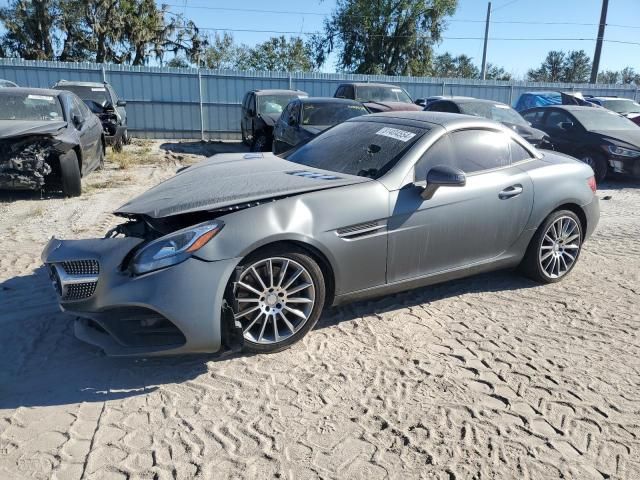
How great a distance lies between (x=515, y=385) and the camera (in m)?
3.11

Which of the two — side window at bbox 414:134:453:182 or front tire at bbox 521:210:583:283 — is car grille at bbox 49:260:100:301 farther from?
front tire at bbox 521:210:583:283

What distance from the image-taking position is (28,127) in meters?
7.09

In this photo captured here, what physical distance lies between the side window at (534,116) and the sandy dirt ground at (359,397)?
28.1 ft

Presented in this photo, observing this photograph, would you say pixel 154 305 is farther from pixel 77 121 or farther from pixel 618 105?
pixel 618 105

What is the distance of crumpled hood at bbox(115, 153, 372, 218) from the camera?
10.6 ft

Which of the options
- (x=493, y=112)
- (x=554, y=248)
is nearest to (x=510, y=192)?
(x=554, y=248)

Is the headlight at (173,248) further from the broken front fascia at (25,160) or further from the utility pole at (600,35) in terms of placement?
the utility pole at (600,35)

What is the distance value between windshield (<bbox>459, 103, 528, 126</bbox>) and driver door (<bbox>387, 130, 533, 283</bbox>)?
692 centimetres

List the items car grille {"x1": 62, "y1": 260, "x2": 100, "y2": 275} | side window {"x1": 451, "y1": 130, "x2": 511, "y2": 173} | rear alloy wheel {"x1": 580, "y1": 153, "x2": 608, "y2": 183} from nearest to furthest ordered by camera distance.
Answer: car grille {"x1": 62, "y1": 260, "x2": 100, "y2": 275} → side window {"x1": 451, "y1": 130, "x2": 511, "y2": 173} → rear alloy wheel {"x1": 580, "y1": 153, "x2": 608, "y2": 183}

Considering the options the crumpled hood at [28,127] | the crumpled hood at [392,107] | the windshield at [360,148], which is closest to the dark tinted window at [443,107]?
the crumpled hood at [392,107]

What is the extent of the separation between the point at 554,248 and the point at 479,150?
1.25m

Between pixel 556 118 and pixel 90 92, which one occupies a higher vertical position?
pixel 90 92

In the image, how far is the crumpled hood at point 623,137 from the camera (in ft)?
32.9


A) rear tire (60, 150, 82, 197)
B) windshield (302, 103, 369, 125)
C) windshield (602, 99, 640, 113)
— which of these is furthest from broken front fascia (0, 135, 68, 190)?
windshield (602, 99, 640, 113)
